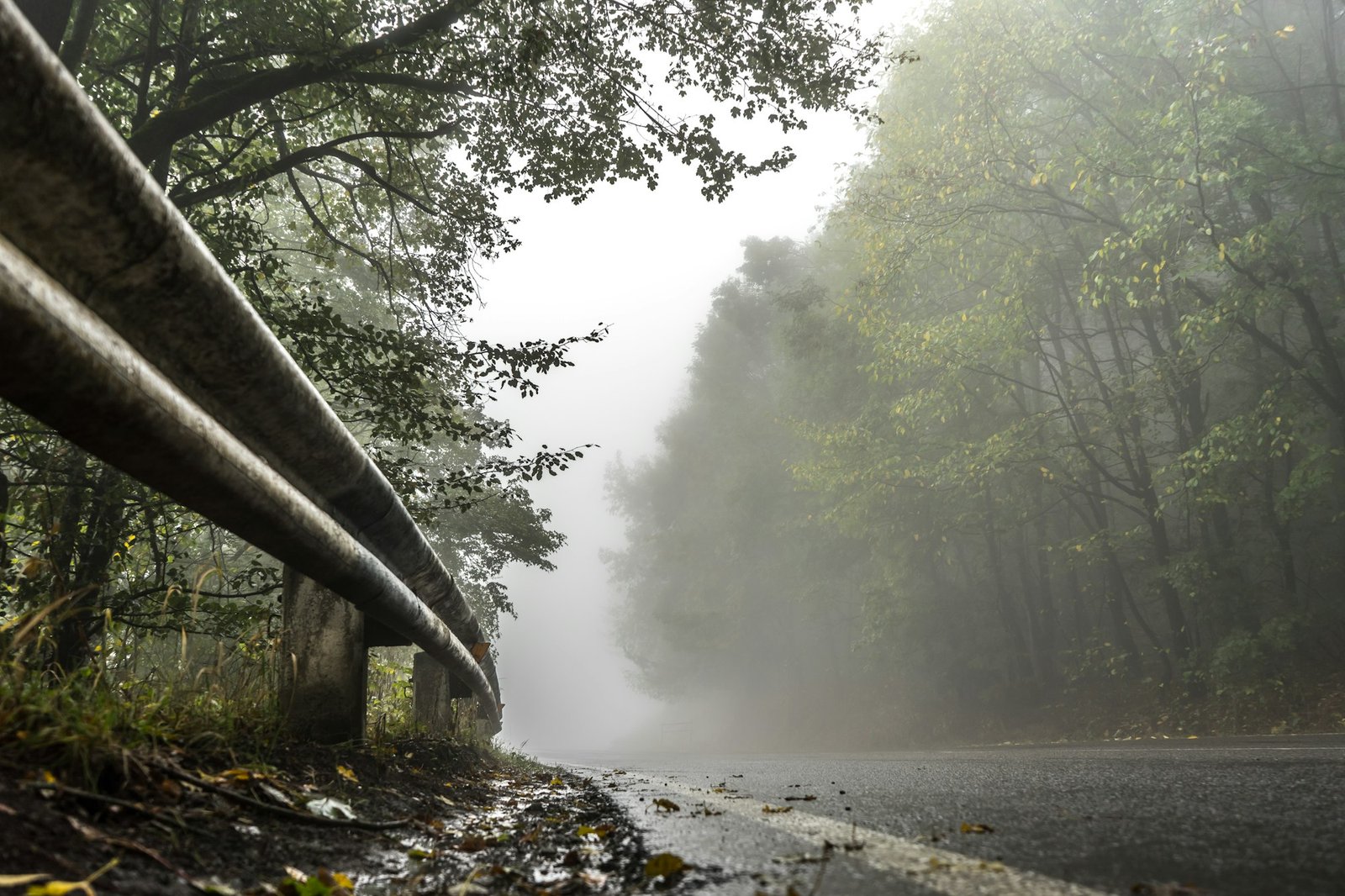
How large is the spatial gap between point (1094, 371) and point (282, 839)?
18.8 meters

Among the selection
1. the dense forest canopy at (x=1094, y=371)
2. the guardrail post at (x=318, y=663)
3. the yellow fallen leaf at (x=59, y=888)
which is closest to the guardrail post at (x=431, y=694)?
the guardrail post at (x=318, y=663)

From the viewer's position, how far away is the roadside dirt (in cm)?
145

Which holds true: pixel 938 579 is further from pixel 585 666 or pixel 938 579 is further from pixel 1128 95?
pixel 585 666

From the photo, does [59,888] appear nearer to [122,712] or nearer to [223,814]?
[223,814]

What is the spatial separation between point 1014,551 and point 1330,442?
23.9 feet

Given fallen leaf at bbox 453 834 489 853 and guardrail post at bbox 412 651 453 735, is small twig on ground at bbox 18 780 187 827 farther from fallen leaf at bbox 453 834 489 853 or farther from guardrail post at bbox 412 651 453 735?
guardrail post at bbox 412 651 453 735

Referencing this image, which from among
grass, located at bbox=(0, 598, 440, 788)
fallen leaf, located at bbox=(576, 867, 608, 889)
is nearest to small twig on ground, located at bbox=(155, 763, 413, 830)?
grass, located at bbox=(0, 598, 440, 788)

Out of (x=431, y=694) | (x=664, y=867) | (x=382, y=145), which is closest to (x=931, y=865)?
(x=664, y=867)

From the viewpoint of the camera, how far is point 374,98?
8156mm

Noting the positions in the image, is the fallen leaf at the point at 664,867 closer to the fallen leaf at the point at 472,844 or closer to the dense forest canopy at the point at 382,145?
the fallen leaf at the point at 472,844

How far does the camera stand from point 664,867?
72.8 inches

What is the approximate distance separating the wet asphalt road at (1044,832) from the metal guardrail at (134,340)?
139 cm

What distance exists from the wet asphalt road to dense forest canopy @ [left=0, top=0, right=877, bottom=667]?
148 inches

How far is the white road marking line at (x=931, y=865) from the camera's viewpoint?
150 cm
